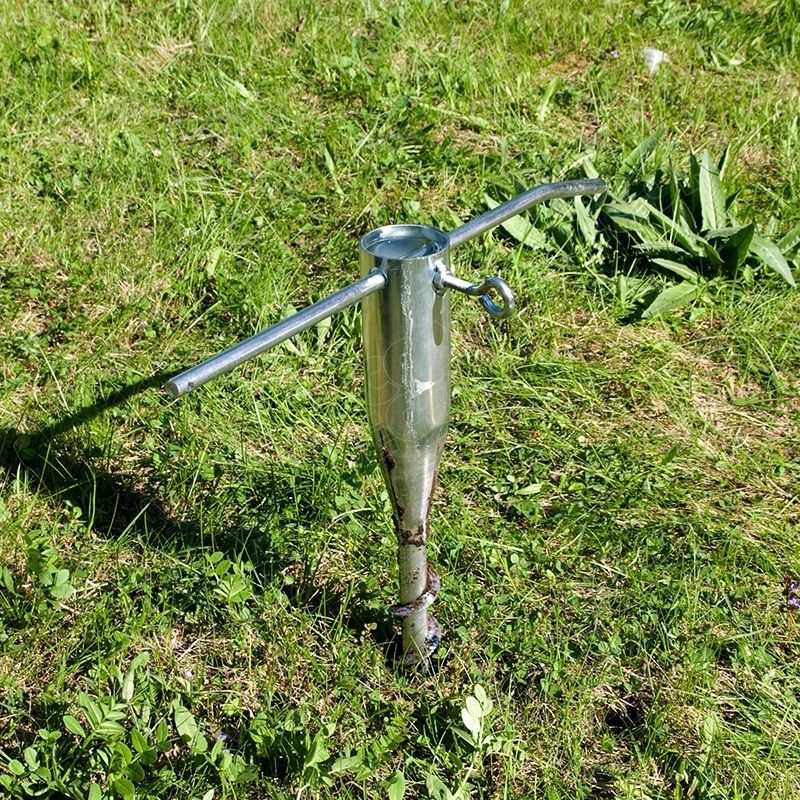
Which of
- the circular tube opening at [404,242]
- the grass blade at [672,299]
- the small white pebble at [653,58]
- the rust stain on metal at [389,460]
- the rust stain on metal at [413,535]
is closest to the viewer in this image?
the circular tube opening at [404,242]

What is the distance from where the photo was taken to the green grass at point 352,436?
2184mm

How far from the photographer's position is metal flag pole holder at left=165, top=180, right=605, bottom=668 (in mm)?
1569

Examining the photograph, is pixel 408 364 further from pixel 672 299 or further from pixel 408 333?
pixel 672 299

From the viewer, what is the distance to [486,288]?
5.33 ft

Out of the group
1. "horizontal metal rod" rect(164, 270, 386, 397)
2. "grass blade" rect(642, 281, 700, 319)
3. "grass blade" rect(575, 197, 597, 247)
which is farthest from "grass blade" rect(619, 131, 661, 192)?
"horizontal metal rod" rect(164, 270, 386, 397)

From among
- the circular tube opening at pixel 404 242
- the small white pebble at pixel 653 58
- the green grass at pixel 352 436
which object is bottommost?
the green grass at pixel 352 436

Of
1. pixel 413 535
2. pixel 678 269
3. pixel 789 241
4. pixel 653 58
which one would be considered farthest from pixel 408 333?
pixel 653 58

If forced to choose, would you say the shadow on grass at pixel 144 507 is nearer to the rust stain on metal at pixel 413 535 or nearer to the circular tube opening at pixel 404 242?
the rust stain on metal at pixel 413 535

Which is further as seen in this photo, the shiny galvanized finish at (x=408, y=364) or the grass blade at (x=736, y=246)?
the grass blade at (x=736, y=246)

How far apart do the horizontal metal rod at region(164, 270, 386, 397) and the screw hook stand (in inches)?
3.9

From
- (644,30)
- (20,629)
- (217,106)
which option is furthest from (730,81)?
(20,629)

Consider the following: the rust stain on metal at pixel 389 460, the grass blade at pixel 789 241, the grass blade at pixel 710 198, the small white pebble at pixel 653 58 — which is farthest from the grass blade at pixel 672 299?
the rust stain on metal at pixel 389 460

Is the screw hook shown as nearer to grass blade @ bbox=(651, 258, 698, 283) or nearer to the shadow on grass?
the shadow on grass

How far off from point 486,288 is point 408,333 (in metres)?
0.17
